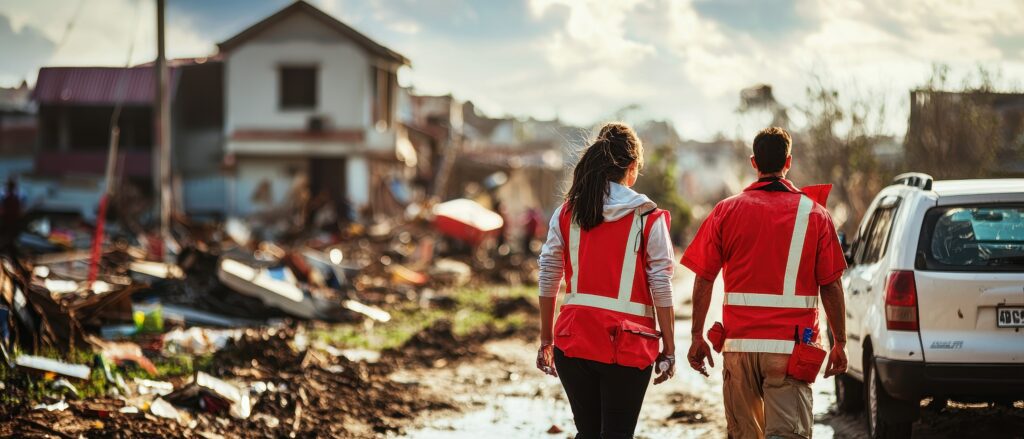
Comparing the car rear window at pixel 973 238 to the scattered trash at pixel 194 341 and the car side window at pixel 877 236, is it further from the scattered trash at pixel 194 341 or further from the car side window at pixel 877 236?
the scattered trash at pixel 194 341

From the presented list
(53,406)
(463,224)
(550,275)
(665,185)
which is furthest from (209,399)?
(665,185)

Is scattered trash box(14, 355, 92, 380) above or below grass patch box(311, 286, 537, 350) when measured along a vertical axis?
above

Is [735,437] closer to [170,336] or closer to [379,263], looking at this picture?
[170,336]

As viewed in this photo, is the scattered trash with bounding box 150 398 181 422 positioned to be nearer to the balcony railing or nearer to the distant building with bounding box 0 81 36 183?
the balcony railing

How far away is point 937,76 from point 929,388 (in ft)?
53.8

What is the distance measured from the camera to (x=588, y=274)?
4.68 m

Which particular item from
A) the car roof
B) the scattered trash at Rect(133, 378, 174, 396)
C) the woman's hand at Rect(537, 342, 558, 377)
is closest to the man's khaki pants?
the woman's hand at Rect(537, 342, 558, 377)

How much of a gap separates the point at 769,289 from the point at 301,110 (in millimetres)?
33576

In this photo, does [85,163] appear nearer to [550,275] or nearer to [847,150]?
[847,150]

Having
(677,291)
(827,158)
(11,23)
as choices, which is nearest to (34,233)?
(11,23)

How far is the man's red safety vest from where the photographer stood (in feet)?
16.7

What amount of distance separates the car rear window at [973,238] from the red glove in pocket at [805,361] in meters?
1.77

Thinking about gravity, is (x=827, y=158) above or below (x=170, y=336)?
above

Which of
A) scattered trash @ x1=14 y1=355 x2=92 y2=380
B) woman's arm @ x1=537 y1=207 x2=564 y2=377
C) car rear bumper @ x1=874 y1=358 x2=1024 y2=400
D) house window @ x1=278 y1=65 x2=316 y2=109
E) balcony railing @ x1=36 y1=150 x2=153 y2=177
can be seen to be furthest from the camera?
balcony railing @ x1=36 y1=150 x2=153 y2=177
